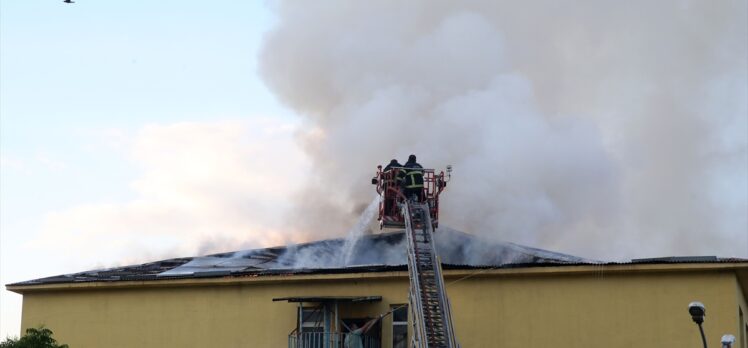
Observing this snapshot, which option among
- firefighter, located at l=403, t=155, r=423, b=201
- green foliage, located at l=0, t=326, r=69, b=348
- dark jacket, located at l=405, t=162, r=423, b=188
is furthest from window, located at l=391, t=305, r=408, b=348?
green foliage, located at l=0, t=326, r=69, b=348

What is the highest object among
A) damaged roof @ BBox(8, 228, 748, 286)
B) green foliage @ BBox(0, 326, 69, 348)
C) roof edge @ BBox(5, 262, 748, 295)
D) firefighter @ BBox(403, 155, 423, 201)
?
firefighter @ BBox(403, 155, 423, 201)

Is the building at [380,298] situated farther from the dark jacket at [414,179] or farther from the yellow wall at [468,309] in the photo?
the dark jacket at [414,179]

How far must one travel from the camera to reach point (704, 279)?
109 feet

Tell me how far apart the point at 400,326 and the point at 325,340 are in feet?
7.27

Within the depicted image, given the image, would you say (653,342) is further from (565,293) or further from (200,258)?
(200,258)

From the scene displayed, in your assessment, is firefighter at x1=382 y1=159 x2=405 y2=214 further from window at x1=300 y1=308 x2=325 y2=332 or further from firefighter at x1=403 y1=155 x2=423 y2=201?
window at x1=300 y1=308 x2=325 y2=332

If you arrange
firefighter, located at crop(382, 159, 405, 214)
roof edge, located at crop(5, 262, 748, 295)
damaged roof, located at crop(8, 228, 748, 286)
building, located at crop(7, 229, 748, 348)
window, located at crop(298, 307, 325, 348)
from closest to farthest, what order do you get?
roof edge, located at crop(5, 262, 748, 295)
building, located at crop(7, 229, 748, 348)
window, located at crop(298, 307, 325, 348)
damaged roof, located at crop(8, 228, 748, 286)
firefighter, located at crop(382, 159, 405, 214)

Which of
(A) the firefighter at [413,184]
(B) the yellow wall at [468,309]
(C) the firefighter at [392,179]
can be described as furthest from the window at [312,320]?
(A) the firefighter at [413,184]

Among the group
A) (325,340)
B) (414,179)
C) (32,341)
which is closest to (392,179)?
(414,179)

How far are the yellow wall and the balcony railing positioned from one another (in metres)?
0.60

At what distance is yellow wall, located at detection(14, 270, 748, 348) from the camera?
33.3m

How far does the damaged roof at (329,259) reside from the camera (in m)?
38.0

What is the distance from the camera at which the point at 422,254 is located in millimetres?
34844

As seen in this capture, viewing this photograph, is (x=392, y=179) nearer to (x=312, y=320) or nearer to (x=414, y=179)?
(x=414, y=179)
